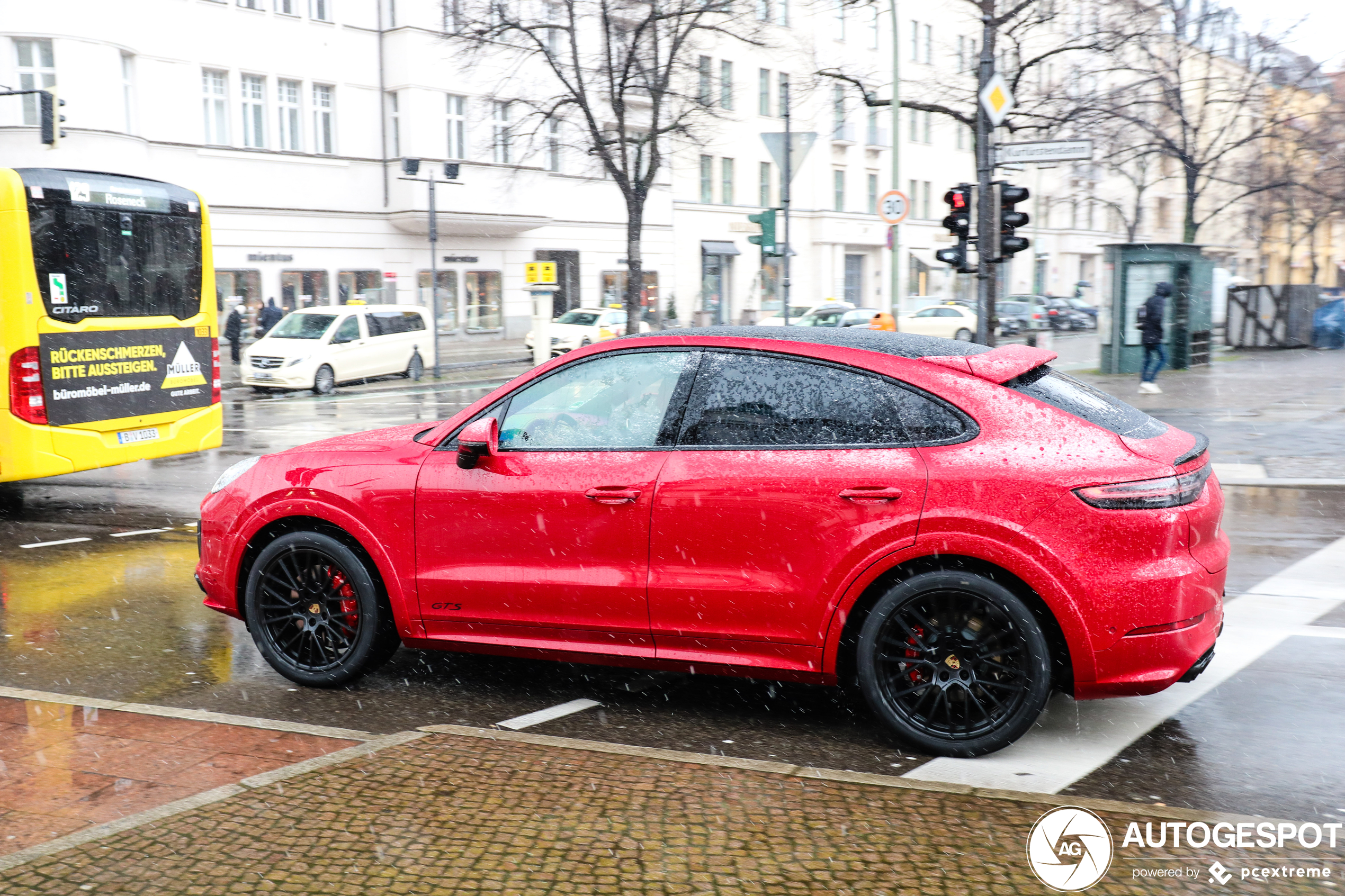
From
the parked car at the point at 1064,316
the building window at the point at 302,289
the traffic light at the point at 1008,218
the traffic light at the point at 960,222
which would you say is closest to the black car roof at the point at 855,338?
the traffic light at the point at 1008,218

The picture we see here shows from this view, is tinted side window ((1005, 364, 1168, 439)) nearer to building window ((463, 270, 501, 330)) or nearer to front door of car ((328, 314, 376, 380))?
front door of car ((328, 314, 376, 380))

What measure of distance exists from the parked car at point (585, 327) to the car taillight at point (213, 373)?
2045cm

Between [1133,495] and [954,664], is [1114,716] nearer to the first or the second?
[954,664]

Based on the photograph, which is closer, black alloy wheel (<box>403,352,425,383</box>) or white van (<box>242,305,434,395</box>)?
white van (<box>242,305,434,395</box>)

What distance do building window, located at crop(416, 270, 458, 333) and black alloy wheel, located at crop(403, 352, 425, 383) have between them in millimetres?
12446

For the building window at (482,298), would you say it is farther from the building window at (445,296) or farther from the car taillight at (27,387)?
the car taillight at (27,387)

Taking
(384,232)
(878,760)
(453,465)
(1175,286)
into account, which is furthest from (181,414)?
(384,232)

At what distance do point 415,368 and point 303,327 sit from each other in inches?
126

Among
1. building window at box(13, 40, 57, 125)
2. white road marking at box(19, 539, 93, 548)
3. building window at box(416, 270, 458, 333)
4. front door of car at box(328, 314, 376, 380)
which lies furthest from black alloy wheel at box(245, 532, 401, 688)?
building window at box(416, 270, 458, 333)

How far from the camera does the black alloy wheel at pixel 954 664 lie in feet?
14.4

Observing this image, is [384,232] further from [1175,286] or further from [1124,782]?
[1124,782]

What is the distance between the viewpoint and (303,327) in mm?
25844

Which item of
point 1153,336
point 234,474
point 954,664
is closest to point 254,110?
point 1153,336

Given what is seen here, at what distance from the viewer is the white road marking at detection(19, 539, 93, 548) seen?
922 centimetres
